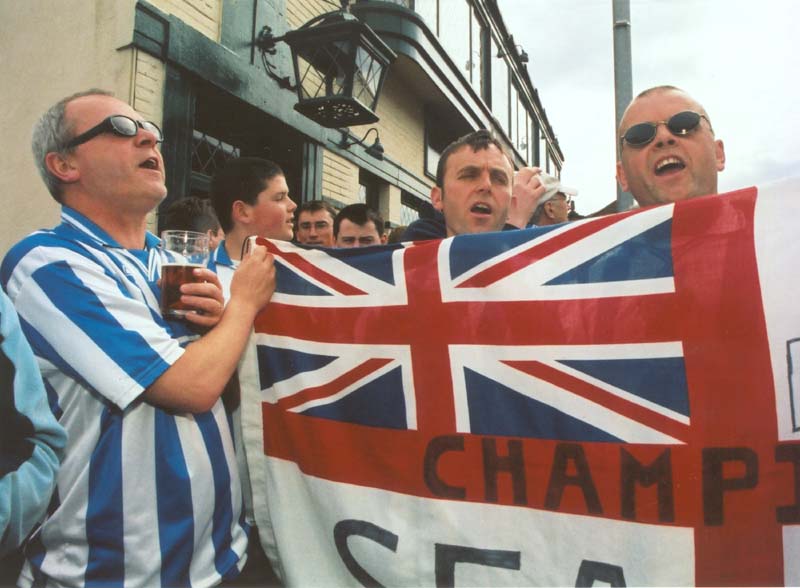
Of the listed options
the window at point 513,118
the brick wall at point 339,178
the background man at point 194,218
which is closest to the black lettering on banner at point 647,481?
the background man at point 194,218

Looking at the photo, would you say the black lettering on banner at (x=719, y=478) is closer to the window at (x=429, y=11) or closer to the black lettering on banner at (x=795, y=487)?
the black lettering on banner at (x=795, y=487)

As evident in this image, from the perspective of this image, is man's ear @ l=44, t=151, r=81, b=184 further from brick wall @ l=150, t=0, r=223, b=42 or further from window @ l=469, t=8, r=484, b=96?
window @ l=469, t=8, r=484, b=96

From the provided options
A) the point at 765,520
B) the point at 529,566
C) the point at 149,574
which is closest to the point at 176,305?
the point at 149,574

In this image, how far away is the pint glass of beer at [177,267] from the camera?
1569mm

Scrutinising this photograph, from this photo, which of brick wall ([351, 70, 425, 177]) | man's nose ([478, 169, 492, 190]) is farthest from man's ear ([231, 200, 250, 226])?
brick wall ([351, 70, 425, 177])

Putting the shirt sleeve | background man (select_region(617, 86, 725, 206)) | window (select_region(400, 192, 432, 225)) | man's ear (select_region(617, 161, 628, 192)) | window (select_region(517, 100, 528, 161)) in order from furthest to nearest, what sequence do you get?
1. window (select_region(517, 100, 528, 161))
2. window (select_region(400, 192, 432, 225))
3. man's ear (select_region(617, 161, 628, 192))
4. background man (select_region(617, 86, 725, 206))
5. the shirt sleeve

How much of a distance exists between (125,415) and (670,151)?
191 cm

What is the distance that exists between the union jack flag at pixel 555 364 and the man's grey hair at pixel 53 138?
27.0 inches

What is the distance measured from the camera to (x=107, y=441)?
1.41 meters

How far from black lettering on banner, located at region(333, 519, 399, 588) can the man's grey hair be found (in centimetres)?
124

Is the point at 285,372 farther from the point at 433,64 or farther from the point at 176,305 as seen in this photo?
the point at 433,64

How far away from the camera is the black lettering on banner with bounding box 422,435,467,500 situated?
1552 mm

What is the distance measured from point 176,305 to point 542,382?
3.22ft

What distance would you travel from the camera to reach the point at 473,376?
1605mm
